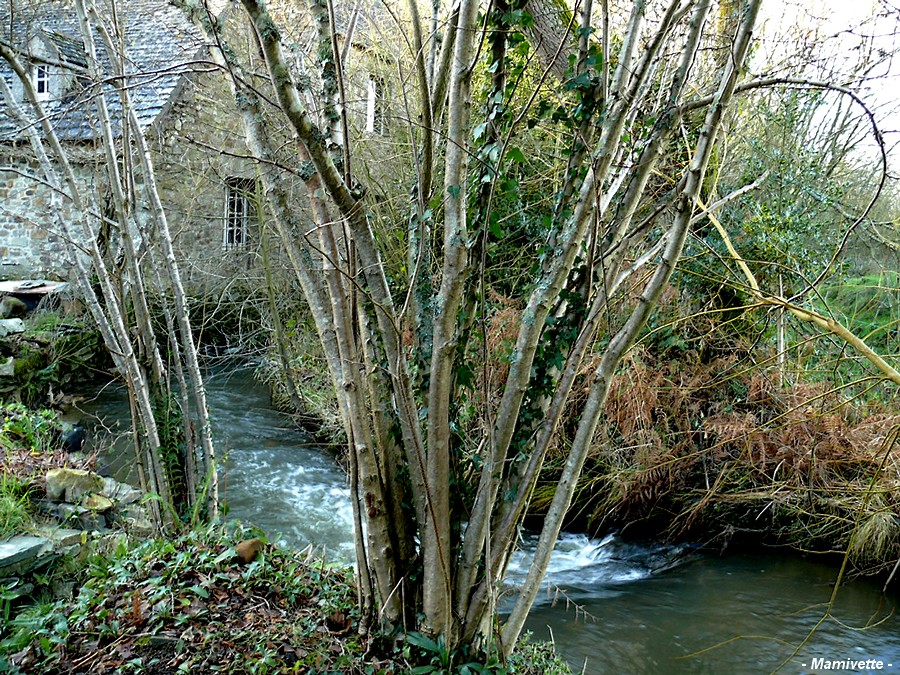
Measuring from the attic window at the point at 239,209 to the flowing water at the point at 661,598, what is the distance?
4207mm

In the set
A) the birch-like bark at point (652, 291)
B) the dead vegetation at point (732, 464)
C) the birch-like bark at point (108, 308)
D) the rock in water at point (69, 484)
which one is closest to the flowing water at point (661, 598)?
the dead vegetation at point (732, 464)

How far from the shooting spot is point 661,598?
5477mm

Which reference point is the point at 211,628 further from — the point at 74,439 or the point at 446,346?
the point at 74,439

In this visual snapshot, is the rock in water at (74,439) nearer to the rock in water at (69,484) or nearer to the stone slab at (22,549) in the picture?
the rock in water at (69,484)

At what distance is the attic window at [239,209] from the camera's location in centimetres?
1029

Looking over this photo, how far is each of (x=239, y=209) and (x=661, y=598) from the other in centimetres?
1112

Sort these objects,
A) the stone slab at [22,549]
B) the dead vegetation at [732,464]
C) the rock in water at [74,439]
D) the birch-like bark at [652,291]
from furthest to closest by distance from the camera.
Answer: the rock in water at [74,439], the dead vegetation at [732,464], the stone slab at [22,549], the birch-like bark at [652,291]

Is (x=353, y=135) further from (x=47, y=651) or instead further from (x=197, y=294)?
(x=47, y=651)

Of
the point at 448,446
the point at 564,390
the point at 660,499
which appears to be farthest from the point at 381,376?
the point at 660,499

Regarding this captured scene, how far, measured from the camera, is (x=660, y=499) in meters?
6.54

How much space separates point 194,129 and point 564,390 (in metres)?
12.0

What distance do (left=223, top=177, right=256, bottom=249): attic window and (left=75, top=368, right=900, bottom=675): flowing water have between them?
4.21 metres

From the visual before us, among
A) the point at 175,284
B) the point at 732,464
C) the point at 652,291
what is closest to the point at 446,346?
the point at 652,291

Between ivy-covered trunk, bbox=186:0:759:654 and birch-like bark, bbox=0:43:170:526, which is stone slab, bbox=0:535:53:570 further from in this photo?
ivy-covered trunk, bbox=186:0:759:654
